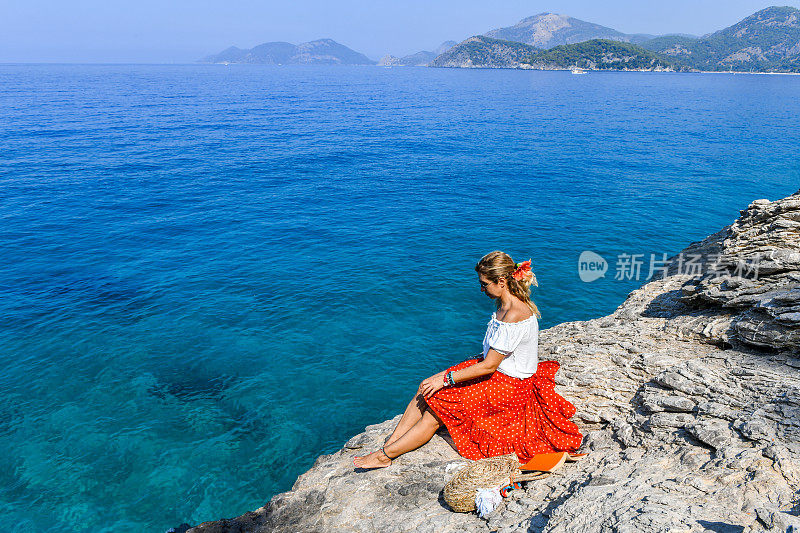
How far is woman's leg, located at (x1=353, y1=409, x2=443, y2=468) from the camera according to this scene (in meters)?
8.37

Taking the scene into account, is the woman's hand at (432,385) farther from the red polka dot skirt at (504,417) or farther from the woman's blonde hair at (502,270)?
the woman's blonde hair at (502,270)

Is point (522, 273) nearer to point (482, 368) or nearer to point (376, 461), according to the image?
point (482, 368)

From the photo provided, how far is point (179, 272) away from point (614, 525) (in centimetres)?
2421

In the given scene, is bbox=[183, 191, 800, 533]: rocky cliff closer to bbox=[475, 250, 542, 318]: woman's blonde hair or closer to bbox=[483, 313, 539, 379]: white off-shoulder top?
bbox=[483, 313, 539, 379]: white off-shoulder top

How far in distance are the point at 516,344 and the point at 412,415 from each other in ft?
7.77

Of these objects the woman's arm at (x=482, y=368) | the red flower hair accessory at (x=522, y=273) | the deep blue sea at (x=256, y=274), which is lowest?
the deep blue sea at (x=256, y=274)

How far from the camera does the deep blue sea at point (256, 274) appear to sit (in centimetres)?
1383

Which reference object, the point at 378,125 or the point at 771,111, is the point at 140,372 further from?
the point at 771,111

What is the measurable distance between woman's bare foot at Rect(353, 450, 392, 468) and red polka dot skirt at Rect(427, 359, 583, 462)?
135cm

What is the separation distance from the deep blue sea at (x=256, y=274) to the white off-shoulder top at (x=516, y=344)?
8436mm

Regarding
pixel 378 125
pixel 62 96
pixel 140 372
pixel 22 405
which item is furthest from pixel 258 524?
pixel 62 96

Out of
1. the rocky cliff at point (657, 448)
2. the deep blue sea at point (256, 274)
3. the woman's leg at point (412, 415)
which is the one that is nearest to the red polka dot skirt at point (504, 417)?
the woman's leg at point (412, 415)

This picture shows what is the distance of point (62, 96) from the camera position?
333 ft

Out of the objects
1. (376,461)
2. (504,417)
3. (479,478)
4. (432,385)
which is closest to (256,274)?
(376,461)
